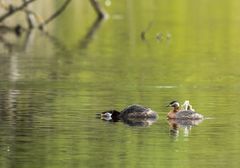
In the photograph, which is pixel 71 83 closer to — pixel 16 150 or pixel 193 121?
pixel 193 121

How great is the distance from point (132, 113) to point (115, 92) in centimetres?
559

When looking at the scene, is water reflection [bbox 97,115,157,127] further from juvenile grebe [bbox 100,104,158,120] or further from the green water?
the green water

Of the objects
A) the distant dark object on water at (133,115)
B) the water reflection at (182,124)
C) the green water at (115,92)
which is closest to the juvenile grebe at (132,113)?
the distant dark object on water at (133,115)

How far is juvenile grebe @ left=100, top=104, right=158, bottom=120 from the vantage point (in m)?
27.3

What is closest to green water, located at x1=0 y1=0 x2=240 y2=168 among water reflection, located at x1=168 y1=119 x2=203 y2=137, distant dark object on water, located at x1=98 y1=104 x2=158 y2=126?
water reflection, located at x1=168 y1=119 x2=203 y2=137

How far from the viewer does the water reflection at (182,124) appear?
2595 cm

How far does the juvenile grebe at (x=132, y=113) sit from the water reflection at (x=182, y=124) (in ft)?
1.67

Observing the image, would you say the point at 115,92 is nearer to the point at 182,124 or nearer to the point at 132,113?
the point at 132,113

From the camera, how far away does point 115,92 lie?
33.0 meters

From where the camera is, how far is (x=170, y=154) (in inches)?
898

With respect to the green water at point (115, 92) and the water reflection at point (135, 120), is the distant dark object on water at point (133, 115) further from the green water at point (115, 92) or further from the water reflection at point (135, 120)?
the green water at point (115, 92)

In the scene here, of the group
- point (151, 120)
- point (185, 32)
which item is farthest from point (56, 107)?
point (185, 32)

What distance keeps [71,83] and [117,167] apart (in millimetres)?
14409

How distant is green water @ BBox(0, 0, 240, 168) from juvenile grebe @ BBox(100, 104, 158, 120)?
33 centimetres
